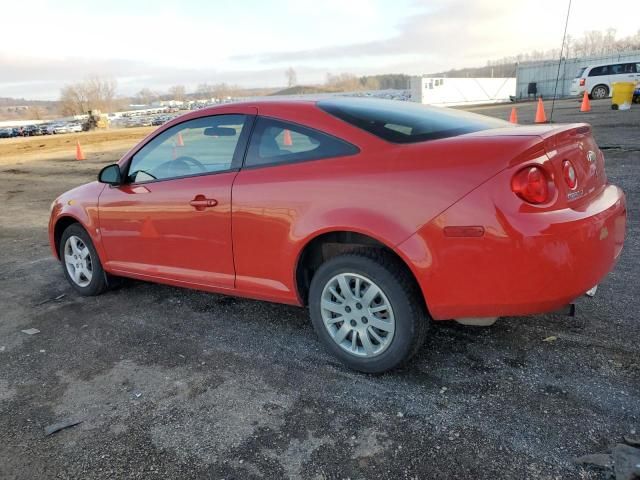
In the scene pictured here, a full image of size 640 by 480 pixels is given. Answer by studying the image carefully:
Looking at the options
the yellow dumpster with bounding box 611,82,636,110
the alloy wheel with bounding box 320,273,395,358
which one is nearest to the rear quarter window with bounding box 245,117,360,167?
the alloy wheel with bounding box 320,273,395,358

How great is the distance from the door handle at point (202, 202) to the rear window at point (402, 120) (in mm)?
959

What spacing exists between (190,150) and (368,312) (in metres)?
1.86

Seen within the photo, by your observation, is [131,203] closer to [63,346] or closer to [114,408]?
[63,346]

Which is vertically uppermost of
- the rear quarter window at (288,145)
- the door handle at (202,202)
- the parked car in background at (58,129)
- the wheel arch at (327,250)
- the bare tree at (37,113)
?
the rear quarter window at (288,145)

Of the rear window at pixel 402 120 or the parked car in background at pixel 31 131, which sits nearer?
the rear window at pixel 402 120

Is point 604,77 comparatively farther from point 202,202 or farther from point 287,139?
point 202,202


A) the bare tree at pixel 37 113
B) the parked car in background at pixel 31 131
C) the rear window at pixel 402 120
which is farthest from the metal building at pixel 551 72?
the bare tree at pixel 37 113

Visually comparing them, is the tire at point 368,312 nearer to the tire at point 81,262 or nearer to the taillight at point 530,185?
the taillight at point 530,185

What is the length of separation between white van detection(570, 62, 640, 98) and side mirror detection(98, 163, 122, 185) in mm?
29472

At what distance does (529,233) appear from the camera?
8.03ft

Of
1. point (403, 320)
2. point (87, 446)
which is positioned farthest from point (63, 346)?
point (403, 320)

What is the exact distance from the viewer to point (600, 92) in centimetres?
2888

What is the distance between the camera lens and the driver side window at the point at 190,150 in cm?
358

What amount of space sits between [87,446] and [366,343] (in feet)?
5.12
